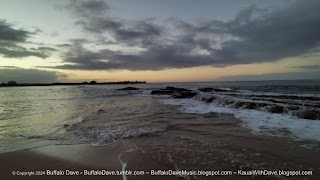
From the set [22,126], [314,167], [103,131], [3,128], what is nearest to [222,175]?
[314,167]

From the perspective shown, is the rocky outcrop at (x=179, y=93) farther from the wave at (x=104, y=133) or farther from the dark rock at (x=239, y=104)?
the wave at (x=104, y=133)

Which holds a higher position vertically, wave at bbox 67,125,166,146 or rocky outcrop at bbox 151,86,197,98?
rocky outcrop at bbox 151,86,197,98

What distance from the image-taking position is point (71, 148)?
15.8ft

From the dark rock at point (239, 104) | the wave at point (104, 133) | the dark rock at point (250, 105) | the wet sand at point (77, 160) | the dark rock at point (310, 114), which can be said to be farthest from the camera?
the dark rock at point (239, 104)

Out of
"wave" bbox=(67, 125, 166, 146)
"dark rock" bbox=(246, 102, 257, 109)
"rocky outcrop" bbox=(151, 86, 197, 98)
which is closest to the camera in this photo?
"wave" bbox=(67, 125, 166, 146)

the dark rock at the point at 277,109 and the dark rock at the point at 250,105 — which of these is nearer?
the dark rock at the point at 277,109

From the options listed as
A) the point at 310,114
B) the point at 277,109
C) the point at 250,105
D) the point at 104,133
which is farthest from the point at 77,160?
the point at 250,105

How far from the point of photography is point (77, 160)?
158 inches

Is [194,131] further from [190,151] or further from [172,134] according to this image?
[190,151]

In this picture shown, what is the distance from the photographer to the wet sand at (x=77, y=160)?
358 centimetres

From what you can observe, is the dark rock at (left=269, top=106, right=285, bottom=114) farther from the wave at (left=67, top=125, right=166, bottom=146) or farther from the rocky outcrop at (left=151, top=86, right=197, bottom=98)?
the rocky outcrop at (left=151, top=86, right=197, bottom=98)

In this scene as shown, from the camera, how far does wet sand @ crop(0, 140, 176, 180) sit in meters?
3.58

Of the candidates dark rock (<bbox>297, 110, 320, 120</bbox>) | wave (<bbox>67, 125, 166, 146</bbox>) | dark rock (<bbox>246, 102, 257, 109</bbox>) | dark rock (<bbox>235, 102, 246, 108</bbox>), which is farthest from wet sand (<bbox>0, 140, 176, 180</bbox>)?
dark rock (<bbox>235, 102, 246, 108</bbox>)

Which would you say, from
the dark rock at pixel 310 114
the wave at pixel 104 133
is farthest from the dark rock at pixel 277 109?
the wave at pixel 104 133
